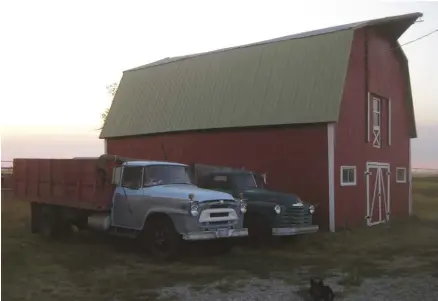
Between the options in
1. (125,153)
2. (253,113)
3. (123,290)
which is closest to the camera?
(123,290)

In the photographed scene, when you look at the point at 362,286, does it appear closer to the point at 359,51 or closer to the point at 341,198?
the point at 341,198

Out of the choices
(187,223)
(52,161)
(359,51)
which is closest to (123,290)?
(187,223)

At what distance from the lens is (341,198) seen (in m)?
17.1

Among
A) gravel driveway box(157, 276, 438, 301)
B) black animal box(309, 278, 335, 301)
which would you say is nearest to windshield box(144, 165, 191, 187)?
gravel driveway box(157, 276, 438, 301)

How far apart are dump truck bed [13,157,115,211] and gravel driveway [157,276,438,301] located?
15.0 feet

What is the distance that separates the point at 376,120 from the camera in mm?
20297

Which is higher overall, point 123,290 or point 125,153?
point 125,153

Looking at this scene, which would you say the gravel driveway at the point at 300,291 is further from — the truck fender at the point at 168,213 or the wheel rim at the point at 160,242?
the wheel rim at the point at 160,242

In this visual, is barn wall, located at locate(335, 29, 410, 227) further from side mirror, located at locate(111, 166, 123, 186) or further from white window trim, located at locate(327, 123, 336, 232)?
side mirror, located at locate(111, 166, 123, 186)

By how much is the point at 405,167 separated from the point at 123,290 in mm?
16746

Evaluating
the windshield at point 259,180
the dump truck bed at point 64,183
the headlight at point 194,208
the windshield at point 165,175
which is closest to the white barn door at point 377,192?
the windshield at point 259,180

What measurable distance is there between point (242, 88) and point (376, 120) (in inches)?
206

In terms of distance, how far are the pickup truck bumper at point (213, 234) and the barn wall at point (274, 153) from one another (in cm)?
561

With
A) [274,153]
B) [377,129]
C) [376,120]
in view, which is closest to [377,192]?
[377,129]
